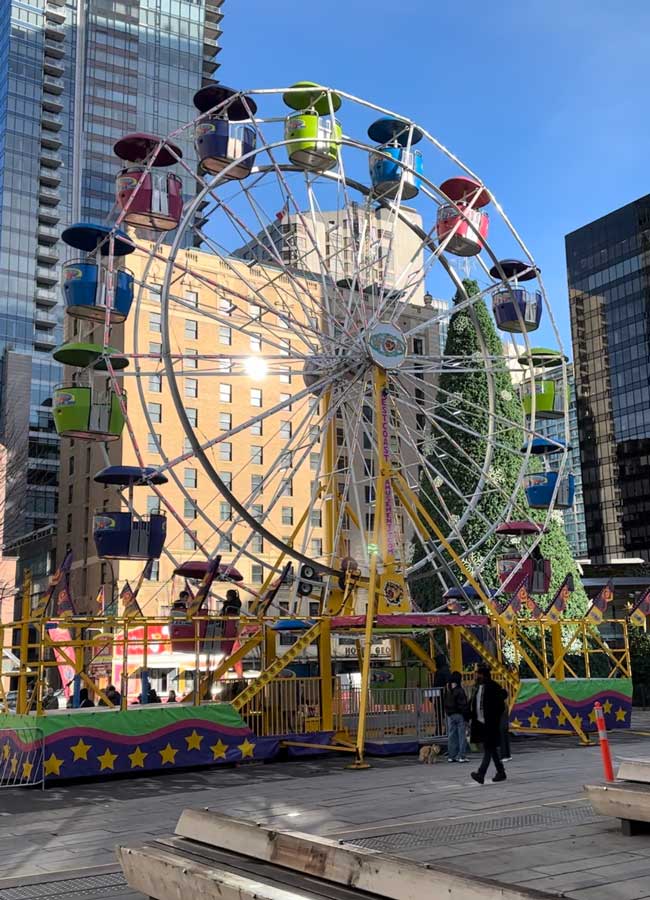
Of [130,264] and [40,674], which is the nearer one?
[40,674]

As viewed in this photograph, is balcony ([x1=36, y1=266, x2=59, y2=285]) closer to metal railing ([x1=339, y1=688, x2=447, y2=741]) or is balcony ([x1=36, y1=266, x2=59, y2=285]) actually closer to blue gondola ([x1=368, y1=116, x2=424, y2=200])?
blue gondola ([x1=368, y1=116, x2=424, y2=200])

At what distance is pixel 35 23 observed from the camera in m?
119

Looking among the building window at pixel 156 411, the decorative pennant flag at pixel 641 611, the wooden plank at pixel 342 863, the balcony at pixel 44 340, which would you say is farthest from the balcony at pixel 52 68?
the wooden plank at pixel 342 863

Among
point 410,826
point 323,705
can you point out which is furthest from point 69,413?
point 410,826

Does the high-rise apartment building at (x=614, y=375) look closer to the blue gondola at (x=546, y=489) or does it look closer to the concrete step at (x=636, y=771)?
the blue gondola at (x=546, y=489)

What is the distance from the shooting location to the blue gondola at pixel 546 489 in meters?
24.8

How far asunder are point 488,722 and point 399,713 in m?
7.34

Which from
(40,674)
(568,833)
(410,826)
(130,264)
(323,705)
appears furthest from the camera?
(130,264)

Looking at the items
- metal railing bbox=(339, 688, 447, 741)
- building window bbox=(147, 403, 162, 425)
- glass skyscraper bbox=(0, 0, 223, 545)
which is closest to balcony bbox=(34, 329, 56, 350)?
glass skyscraper bbox=(0, 0, 223, 545)

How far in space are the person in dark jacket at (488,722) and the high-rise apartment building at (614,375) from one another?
95.1m

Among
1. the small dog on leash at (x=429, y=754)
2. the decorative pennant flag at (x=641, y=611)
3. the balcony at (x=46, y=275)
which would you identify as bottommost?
the small dog on leash at (x=429, y=754)

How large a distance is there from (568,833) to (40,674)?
11008mm

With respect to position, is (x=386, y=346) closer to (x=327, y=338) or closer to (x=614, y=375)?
(x=327, y=338)

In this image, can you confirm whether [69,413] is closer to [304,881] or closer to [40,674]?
[40,674]
